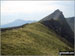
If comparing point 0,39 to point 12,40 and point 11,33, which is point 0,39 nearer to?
point 12,40

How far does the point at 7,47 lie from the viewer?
6225 centimetres

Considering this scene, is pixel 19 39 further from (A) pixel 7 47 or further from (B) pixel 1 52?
(B) pixel 1 52

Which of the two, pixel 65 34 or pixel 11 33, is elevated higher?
pixel 11 33

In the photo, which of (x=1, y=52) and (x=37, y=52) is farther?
(x=37, y=52)

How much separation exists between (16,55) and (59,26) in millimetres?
79432

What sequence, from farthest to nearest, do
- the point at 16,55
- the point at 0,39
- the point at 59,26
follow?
1. the point at 59,26
2. the point at 0,39
3. the point at 16,55

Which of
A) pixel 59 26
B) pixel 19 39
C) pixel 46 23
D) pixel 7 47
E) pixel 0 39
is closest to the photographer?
pixel 7 47

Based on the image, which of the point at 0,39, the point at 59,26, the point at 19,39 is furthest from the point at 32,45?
the point at 59,26

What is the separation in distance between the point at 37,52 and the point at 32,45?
272 inches

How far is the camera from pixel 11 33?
Result: 78.9m

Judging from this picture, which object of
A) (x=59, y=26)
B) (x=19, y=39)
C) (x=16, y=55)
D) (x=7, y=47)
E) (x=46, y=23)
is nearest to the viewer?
(x=16, y=55)

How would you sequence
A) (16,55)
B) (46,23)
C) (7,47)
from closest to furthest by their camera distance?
(16,55) → (7,47) → (46,23)

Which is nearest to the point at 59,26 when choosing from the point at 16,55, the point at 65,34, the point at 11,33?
the point at 65,34

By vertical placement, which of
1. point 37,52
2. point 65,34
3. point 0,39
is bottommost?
point 65,34
